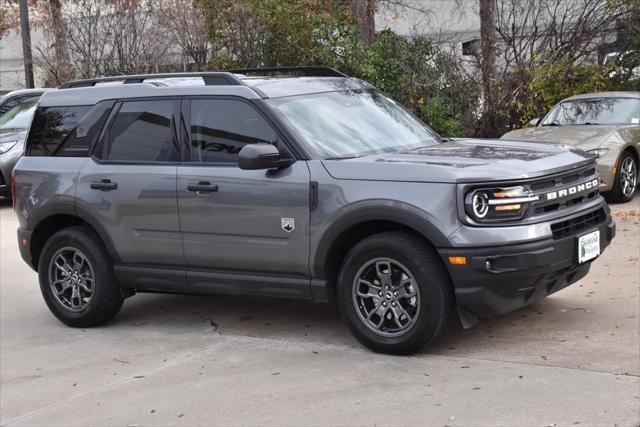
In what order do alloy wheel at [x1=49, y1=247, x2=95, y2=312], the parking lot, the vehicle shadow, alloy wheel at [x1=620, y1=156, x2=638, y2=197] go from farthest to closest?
alloy wheel at [x1=620, y1=156, x2=638, y2=197], alloy wheel at [x1=49, y1=247, x2=95, y2=312], the vehicle shadow, the parking lot

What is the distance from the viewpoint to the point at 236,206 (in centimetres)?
662

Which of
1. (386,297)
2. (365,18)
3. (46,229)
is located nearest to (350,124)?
(386,297)

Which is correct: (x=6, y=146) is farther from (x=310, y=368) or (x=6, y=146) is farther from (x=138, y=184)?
(x=310, y=368)

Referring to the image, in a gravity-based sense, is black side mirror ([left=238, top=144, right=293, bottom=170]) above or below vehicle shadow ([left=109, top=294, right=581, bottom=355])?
above

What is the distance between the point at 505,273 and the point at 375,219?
2.86 ft

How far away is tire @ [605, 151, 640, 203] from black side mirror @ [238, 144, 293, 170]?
6.76 meters

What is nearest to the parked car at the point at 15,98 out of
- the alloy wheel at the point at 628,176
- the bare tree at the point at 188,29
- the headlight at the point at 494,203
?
the bare tree at the point at 188,29

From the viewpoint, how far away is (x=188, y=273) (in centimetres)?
696

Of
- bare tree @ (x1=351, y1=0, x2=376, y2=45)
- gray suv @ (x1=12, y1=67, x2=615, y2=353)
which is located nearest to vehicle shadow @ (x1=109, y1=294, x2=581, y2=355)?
gray suv @ (x1=12, y1=67, x2=615, y2=353)

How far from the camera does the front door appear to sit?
21.1ft

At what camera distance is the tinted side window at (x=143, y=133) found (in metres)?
7.13

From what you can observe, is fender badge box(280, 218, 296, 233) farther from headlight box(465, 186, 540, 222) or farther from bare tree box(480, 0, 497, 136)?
bare tree box(480, 0, 497, 136)

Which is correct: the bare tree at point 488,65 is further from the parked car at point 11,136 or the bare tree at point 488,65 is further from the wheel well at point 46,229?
the wheel well at point 46,229

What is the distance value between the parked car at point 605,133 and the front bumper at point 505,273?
563 centimetres
